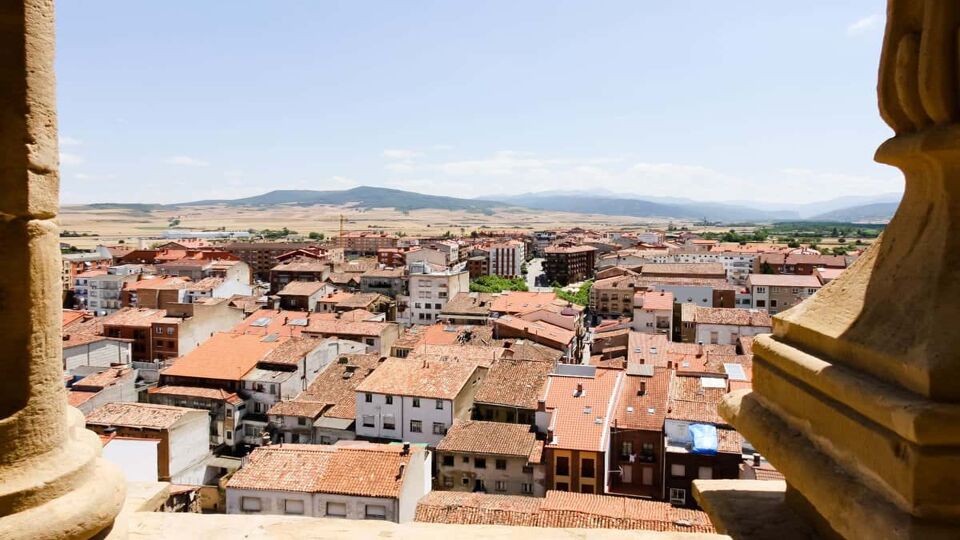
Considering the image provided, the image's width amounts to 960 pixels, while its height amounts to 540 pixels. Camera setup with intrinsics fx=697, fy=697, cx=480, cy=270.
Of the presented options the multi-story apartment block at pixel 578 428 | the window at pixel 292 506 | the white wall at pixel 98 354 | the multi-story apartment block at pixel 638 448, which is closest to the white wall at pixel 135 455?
the window at pixel 292 506

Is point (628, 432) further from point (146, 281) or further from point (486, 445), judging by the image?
point (146, 281)

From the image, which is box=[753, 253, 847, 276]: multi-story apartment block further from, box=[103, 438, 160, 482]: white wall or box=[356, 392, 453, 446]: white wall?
box=[103, 438, 160, 482]: white wall

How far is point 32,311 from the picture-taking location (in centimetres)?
243

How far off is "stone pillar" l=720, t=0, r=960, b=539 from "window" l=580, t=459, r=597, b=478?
23.7 m

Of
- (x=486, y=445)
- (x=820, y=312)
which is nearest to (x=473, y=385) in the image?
(x=486, y=445)

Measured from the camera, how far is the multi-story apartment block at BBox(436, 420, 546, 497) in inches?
1041

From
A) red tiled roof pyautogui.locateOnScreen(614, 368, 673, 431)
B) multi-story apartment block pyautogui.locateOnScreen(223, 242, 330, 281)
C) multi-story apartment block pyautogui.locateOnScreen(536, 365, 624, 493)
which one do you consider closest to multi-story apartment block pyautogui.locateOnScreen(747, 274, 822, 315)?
red tiled roof pyautogui.locateOnScreen(614, 368, 673, 431)

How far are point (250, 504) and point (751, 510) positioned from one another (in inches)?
862

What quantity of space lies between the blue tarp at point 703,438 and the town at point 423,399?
Answer: 0.06 meters

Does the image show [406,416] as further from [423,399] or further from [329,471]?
[329,471]

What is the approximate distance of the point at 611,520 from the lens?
19016 millimetres

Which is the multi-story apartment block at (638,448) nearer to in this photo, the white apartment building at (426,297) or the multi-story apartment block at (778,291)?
the white apartment building at (426,297)

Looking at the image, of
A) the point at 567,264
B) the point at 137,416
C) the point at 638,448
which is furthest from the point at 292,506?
the point at 567,264

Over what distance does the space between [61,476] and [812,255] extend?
103545 mm
